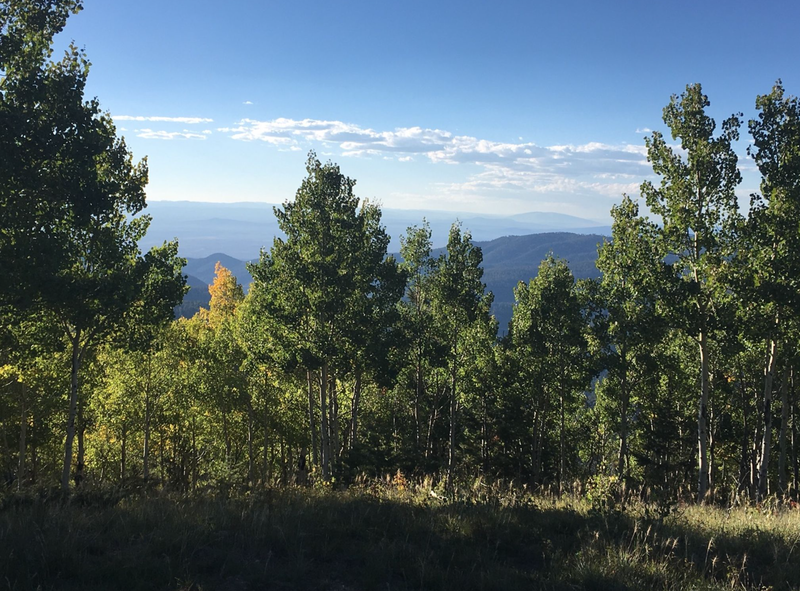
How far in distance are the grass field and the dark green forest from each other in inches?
76.1

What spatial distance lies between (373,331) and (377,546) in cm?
1704

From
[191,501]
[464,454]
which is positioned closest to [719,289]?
[191,501]

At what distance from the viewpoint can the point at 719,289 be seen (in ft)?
55.5

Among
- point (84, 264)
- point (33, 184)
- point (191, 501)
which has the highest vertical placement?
point (33, 184)

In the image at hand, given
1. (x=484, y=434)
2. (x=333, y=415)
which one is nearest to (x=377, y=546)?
(x=333, y=415)

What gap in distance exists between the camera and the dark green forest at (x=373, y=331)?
1301 centimetres

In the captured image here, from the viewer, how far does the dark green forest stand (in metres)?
13.0

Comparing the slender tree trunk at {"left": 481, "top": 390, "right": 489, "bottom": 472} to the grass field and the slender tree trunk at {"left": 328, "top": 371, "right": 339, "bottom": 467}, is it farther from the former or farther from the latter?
the grass field

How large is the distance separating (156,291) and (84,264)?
2.42 meters

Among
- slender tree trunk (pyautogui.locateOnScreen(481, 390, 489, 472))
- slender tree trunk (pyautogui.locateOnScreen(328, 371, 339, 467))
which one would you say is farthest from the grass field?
slender tree trunk (pyautogui.locateOnScreen(481, 390, 489, 472))

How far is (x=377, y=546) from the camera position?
7.16 m

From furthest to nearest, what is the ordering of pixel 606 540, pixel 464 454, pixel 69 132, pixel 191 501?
1. pixel 464 454
2. pixel 69 132
3. pixel 191 501
4. pixel 606 540

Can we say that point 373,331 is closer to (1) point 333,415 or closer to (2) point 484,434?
(1) point 333,415

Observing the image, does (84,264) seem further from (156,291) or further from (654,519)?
(654,519)
